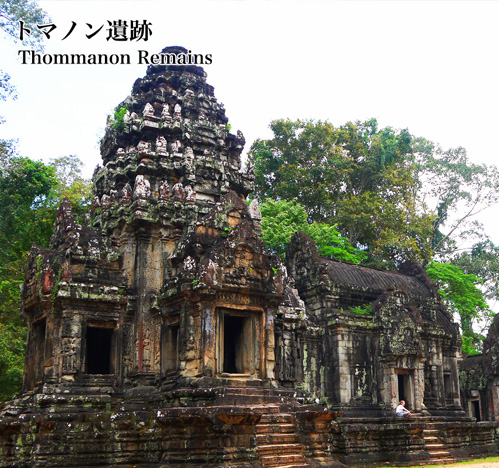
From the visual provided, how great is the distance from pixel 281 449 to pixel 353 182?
2532 cm

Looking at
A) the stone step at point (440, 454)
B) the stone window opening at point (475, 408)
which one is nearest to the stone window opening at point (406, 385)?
the stone step at point (440, 454)

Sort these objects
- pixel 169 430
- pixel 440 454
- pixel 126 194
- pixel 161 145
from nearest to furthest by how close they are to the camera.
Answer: pixel 169 430, pixel 126 194, pixel 161 145, pixel 440 454

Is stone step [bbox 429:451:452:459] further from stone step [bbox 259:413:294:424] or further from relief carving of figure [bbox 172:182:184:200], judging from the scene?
relief carving of figure [bbox 172:182:184:200]

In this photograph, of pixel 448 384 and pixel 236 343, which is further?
pixel 448 384

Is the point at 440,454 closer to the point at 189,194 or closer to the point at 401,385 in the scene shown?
the point at 401,385

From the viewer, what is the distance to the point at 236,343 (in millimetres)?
14445

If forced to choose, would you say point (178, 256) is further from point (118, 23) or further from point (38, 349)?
point (118, 23)

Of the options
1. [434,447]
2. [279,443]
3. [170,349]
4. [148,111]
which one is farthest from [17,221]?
[434,447]

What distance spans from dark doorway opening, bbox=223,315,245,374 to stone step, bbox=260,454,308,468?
7.53ft

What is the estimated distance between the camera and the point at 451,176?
130ft

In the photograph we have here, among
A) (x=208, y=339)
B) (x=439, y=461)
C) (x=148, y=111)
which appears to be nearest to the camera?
(x=208, y=339)

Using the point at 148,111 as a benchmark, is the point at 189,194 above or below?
below

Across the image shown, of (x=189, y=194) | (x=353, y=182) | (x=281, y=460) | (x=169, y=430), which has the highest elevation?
(x=353, y=182)

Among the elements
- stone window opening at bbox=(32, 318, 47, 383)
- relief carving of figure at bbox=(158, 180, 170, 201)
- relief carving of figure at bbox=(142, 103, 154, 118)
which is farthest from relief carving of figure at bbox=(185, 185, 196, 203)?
stone window opening at bbox=(32, 318, 47, 383)
